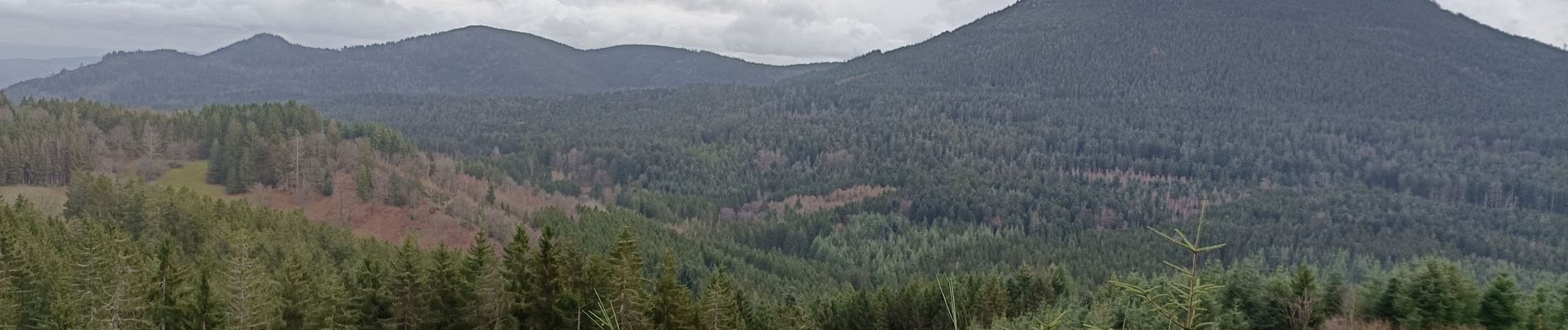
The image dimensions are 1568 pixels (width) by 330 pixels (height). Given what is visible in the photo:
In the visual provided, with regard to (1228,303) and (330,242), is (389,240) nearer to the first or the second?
(330,242)

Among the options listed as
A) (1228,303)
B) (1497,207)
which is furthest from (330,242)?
(1497,207)

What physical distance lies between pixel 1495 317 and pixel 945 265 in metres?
80.3

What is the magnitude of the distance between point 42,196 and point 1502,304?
11448 cm

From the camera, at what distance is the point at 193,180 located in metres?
97.4

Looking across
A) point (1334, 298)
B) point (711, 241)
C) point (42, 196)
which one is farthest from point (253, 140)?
point (1334, 298)

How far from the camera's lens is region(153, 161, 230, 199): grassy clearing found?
94125 mm

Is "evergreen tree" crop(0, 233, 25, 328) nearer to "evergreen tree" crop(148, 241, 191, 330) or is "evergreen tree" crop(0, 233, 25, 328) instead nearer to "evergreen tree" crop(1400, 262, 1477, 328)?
"evergreen tree" crop(148, 241, 191, 330)

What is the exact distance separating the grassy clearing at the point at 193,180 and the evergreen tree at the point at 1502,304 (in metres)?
108

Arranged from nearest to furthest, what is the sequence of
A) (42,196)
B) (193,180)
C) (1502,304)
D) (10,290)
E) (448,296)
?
(10,290) → (448,296) → (1502,304) → (42,196) → (193,180)

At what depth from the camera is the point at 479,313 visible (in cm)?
3672

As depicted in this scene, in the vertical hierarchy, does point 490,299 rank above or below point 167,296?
below

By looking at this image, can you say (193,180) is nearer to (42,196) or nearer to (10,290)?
(42,196)

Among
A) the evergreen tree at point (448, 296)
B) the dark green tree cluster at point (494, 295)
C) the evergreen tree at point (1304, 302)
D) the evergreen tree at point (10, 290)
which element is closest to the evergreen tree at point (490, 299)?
the dark green tree cluster at point (494, 295)

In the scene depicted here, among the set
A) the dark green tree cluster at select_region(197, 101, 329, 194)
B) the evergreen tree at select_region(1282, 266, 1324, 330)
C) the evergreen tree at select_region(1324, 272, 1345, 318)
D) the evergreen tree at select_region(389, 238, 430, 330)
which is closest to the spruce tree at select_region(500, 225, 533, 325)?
the evergreen tree at select_region(389, 238, 430, 330)
